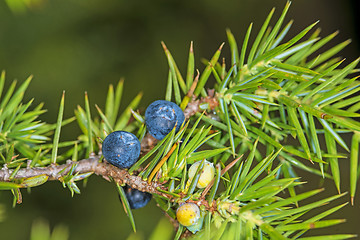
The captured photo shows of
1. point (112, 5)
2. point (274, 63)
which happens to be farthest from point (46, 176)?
point (112, 5)

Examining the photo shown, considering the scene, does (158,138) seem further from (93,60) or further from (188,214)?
(93,60)

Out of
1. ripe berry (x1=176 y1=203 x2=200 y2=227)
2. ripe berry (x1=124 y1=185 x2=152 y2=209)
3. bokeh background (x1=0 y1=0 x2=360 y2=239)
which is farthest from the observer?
bokeh background (x1=0 y1=0 x2=360 y2=239)

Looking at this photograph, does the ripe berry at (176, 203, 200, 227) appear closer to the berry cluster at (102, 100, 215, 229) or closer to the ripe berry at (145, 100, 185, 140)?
the berry cluster at (102, 100, 215, 229)

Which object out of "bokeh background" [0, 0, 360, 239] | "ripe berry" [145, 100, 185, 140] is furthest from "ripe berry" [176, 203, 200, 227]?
"bokeh background" [0, 0, 360, 239]

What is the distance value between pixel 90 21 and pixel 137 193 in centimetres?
117

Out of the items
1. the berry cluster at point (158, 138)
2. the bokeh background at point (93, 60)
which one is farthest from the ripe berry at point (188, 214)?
the bokeh background at point (93, 60)

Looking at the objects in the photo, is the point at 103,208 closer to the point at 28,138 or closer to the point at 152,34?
the point at 152,34

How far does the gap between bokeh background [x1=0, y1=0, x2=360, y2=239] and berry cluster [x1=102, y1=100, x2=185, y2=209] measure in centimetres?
95

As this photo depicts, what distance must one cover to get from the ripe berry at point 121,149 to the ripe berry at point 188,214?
3.5 inches

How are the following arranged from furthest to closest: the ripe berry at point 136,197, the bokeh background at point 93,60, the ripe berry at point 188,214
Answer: the bokeh background at point 93,60
the ripe berry at point 136,197
the ripe berry at point 188,214

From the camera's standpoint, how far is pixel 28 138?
1.84ft

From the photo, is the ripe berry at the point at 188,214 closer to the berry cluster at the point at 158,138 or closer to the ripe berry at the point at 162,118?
the berry cluster at the point at 158,138

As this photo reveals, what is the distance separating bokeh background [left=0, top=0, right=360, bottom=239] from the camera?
1427 mm

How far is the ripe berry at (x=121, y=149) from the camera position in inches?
17.4
